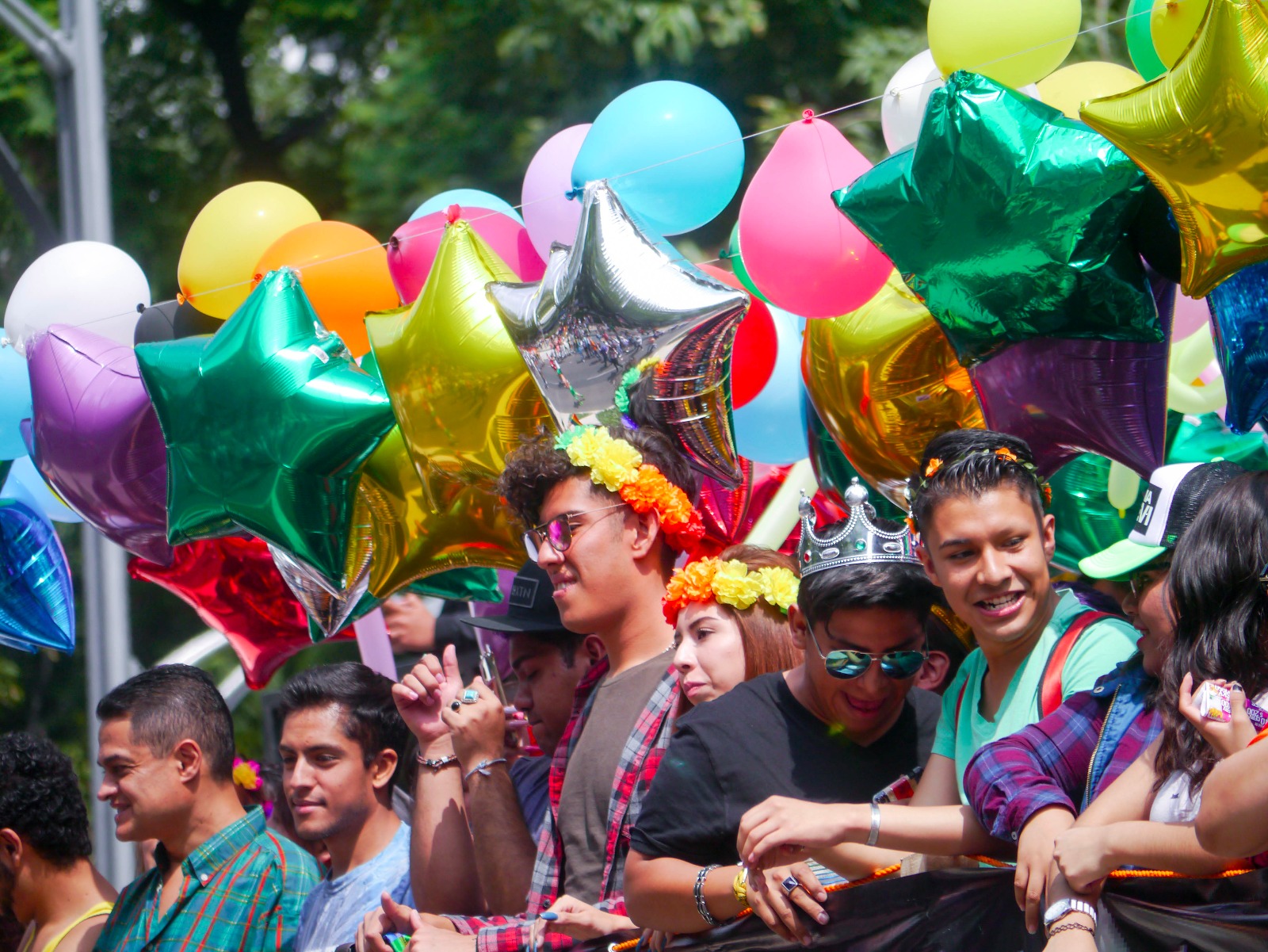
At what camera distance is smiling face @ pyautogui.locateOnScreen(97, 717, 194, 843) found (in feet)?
12.3

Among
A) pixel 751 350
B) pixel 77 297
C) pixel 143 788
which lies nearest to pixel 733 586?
pixel 751 350

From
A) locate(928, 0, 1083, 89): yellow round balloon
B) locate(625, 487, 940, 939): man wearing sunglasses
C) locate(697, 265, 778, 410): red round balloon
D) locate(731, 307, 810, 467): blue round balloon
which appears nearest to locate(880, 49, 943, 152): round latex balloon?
locate(928, 0, 1083, 89): yellow round balloon

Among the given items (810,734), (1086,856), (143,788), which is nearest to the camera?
(1086,856)

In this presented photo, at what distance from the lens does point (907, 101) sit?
121 inches

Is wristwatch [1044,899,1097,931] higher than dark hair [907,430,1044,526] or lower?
lower

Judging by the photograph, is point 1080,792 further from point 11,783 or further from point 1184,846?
point 11,783

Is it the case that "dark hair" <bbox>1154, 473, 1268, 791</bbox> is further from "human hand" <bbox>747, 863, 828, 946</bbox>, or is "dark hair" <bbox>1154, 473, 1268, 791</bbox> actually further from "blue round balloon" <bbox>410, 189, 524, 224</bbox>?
"blue round balloon" <bbox>410, 189, 524, 224</bbox>

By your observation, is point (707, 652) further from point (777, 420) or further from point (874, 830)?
point (777, 420)

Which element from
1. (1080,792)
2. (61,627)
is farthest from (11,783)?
(1080,792)

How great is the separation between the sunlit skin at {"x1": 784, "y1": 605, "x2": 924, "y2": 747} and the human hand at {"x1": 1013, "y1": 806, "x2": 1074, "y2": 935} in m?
0.45

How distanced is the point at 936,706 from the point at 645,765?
1.82 ft

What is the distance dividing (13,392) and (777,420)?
1.95 meters

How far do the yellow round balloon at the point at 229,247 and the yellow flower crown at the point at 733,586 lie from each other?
140 cm

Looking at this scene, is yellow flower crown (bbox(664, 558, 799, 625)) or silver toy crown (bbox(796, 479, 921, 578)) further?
yellow flower crown (bbox(664, 558, 799, 625))
